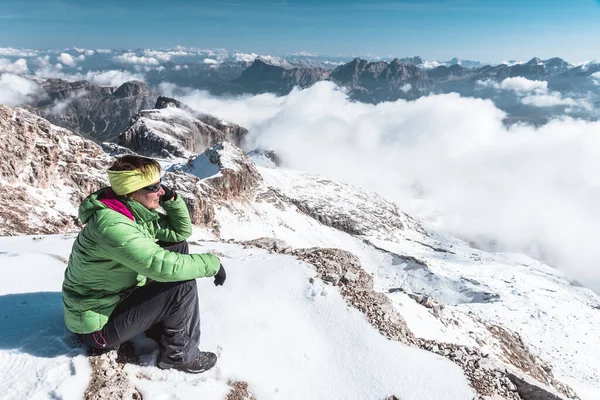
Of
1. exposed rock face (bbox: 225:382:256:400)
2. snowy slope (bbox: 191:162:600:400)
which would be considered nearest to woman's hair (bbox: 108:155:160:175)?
exposed rock face (bbox: 225:382:256:400)

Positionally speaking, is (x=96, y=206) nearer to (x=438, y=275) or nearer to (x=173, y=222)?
(x=173, y=222)

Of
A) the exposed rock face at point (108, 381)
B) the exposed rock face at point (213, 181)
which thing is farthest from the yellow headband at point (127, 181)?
the exposed rock face at point (213, 181)

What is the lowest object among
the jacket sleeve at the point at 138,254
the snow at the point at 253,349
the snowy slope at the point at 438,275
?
the snowy slope at the point at 438,275

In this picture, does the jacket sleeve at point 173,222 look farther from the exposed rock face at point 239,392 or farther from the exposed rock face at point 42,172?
the exposed rock face at point 42,172

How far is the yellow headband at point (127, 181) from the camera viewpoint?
538cm

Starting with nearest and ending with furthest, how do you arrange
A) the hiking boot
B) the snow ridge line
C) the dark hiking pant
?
1. the dark hiking pant
2. the hiking boot
3. the snow ridge line

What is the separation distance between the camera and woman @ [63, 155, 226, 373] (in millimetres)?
5219

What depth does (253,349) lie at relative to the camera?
8.45 meters

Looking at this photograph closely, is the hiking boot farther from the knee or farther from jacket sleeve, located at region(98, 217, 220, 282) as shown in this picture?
jacket sleeve, located at region(98, 217, 220, 282)

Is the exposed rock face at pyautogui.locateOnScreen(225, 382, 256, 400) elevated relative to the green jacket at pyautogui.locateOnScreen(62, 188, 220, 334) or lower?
lower

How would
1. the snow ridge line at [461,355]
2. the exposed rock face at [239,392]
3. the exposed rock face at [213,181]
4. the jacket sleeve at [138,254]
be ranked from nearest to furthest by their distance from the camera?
the jacket sleeve at [138,254], the exposed rock face at [239,392], the snow ridge line at [461,355], the exposed rock face at [213,181]

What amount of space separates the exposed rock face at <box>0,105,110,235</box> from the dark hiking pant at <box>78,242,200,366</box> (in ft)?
107

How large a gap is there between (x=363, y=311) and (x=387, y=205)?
16651 centimetres

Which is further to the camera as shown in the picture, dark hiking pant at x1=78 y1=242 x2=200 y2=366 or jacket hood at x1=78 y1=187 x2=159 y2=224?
dark hiking pant at x1=78 y1=242 x2=200 y2=366
